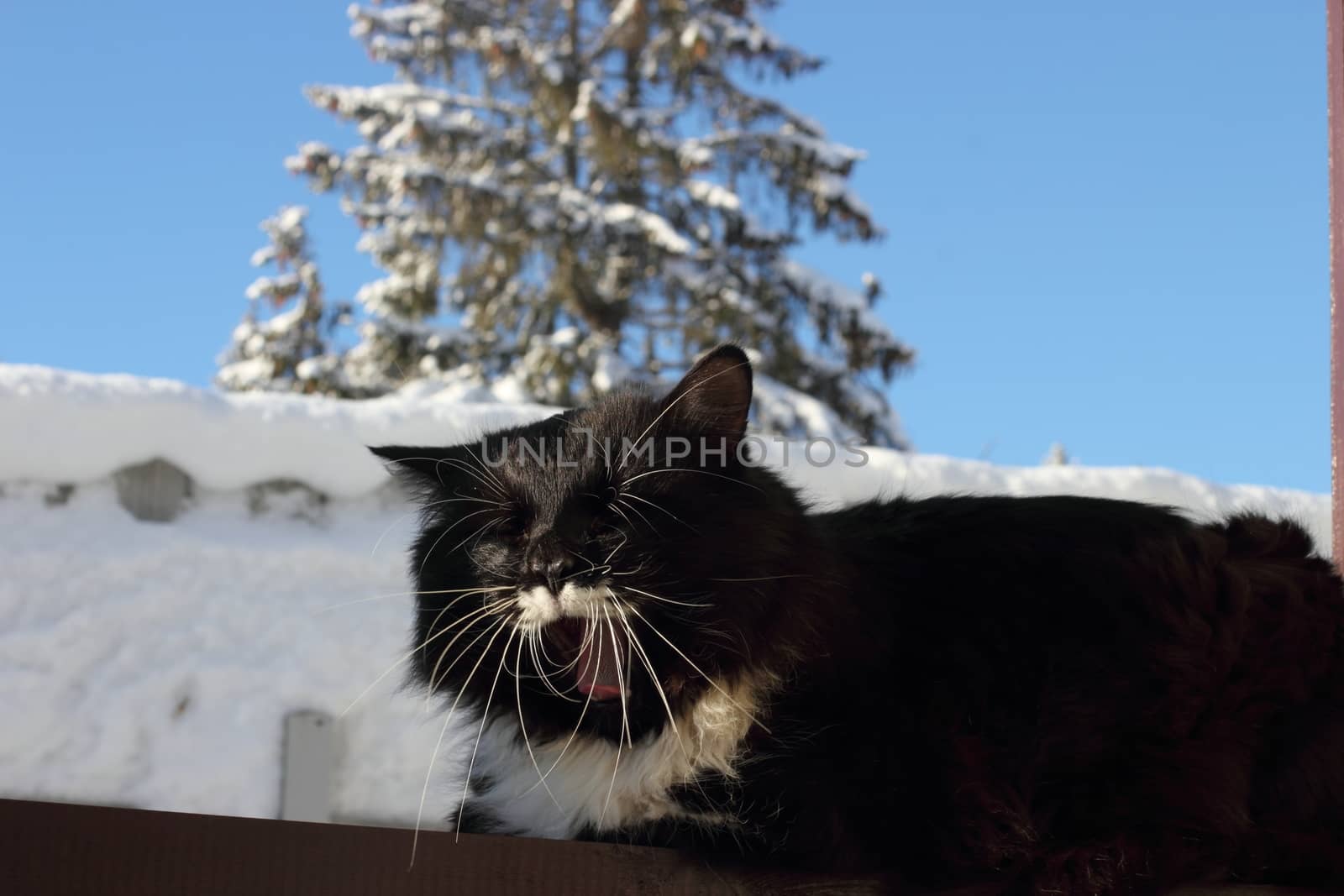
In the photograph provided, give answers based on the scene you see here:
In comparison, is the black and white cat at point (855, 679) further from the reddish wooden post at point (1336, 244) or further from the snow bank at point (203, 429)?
the snow bank at point (203, 429)

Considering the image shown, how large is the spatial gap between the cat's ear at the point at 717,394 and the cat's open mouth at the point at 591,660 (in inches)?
11.9

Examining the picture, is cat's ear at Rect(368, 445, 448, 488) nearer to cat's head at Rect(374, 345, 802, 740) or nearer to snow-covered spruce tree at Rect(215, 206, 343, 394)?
cat's head at Rect(374, 345, 802, 740)

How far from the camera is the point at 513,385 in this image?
10484 millimetres

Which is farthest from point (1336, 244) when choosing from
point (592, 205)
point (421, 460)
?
point (592, 205)

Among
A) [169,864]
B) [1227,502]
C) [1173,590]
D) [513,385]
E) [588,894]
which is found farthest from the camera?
[513,385]

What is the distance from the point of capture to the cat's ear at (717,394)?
141 cm

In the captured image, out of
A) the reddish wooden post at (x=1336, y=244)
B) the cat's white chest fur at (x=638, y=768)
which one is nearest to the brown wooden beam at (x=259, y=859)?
the cat's white chest fur at (x=638, y=768)

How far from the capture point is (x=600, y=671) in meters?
1.28

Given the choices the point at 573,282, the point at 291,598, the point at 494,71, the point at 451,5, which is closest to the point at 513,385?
the point at 573,282

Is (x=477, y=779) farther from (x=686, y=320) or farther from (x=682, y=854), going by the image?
(x=686, y=320)

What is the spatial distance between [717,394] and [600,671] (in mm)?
376

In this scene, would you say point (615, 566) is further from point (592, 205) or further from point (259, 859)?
point (592, 205)

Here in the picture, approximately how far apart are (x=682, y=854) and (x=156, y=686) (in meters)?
2.41

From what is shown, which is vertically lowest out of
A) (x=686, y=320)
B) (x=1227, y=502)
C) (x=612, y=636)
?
(x=612, y=636)
